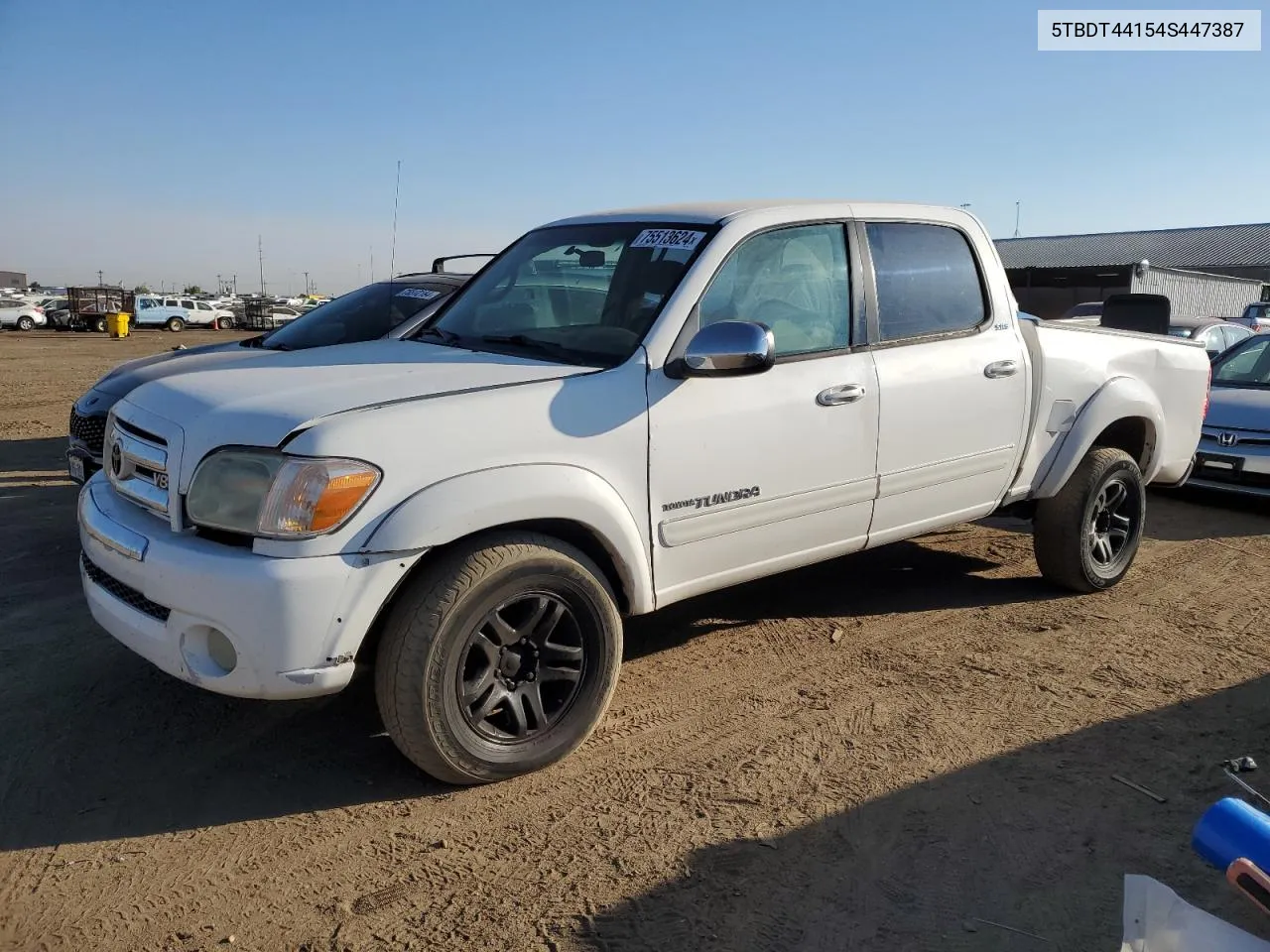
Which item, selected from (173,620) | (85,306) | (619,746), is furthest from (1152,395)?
(85,306)

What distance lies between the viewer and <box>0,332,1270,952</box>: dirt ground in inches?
106

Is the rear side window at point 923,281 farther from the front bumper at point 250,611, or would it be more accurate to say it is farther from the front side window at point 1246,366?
the front side window at point 1246,366

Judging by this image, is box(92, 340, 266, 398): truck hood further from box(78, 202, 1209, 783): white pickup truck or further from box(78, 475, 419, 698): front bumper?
box(78, 475, 419, 698): front bumper

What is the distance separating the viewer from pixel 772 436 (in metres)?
3.83

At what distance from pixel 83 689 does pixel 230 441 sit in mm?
1676

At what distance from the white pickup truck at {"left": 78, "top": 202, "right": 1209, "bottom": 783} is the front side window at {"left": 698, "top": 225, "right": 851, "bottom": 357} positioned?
0.5 inches

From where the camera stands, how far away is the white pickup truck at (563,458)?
2.97 meters

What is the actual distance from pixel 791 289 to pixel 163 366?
4.52m

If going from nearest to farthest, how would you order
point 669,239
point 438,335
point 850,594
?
point 669,239 < point 438,335 < point 850,594

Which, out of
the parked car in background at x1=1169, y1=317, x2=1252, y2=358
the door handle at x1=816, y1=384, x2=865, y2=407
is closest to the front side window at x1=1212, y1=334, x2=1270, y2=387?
the parked car in background at x1=1169, y1=317, x2=1252, y2=358

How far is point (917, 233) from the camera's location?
4.62m

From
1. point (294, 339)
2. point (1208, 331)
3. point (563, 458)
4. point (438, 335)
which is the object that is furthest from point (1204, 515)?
point (294, 339)

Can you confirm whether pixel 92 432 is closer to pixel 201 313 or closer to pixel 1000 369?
pixel 1000 369

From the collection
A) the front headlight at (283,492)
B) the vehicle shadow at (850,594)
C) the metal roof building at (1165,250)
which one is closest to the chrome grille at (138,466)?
the front headlight at (283,492)
